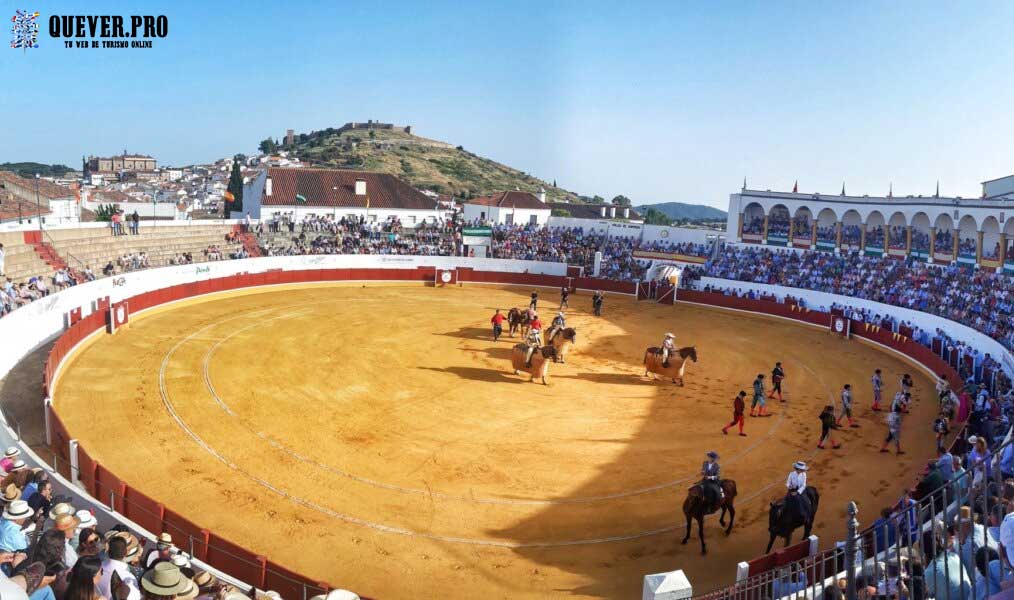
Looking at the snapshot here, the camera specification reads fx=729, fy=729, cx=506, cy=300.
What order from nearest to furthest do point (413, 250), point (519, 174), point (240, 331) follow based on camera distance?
point (240, 331)
point (413, 250)
point (519, 174)

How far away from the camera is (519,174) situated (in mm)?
179125

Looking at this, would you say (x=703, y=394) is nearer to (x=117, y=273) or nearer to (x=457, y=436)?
(x=457, y=436)

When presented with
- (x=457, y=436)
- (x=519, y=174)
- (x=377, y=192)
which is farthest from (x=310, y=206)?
(x=519, y=174)

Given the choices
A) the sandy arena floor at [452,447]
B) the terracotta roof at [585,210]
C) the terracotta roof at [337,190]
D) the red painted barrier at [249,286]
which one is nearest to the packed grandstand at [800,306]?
the red painted barrier at [249,286]

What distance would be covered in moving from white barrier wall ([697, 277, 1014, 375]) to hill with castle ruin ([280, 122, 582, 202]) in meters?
77.4

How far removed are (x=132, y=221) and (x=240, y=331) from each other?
50.1 feet

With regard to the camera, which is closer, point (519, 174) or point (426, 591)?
point (426, 591)

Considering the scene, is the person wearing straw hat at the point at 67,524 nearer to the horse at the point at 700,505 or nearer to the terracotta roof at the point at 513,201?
the horse at the point at 700,505

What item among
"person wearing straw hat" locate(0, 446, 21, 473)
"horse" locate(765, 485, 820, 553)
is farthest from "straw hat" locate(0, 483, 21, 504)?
"horse" locate(765, 485, 820, 553)

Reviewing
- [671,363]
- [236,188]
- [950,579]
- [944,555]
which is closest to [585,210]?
[236,188]

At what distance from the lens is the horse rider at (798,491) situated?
11844mm

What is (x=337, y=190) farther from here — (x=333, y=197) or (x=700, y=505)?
(x=700, y=505)

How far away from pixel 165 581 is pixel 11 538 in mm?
1990

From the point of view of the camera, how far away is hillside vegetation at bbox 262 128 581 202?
13150cm
